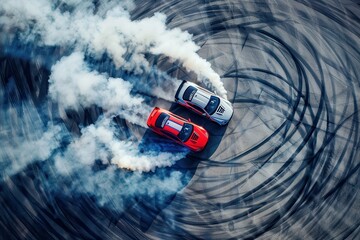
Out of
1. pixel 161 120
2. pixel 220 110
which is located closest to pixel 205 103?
pixel 220 110

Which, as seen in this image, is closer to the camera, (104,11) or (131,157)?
(131,157)

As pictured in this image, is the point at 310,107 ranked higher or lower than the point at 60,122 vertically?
higher

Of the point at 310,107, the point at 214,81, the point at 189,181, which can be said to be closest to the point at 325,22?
the point at 310,107

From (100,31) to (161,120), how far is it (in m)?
5.35

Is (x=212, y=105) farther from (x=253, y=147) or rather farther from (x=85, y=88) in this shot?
(x=85, y=88)

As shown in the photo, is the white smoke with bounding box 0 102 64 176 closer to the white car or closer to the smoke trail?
the smoke trail

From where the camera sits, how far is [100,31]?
16.1 m

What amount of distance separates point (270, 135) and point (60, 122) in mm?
9771

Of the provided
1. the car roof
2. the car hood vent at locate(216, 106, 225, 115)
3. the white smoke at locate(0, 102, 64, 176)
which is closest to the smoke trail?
the car hood vent at locate(216, 106, 225, 115)

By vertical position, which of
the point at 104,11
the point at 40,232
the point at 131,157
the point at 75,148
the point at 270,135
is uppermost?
the point at 104,11

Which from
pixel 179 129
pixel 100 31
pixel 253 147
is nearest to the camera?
pixel 179 129

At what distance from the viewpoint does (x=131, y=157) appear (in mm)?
15195

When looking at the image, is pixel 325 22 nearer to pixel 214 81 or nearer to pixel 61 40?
pixel 214 81

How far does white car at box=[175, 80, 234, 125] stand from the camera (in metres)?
14.9
